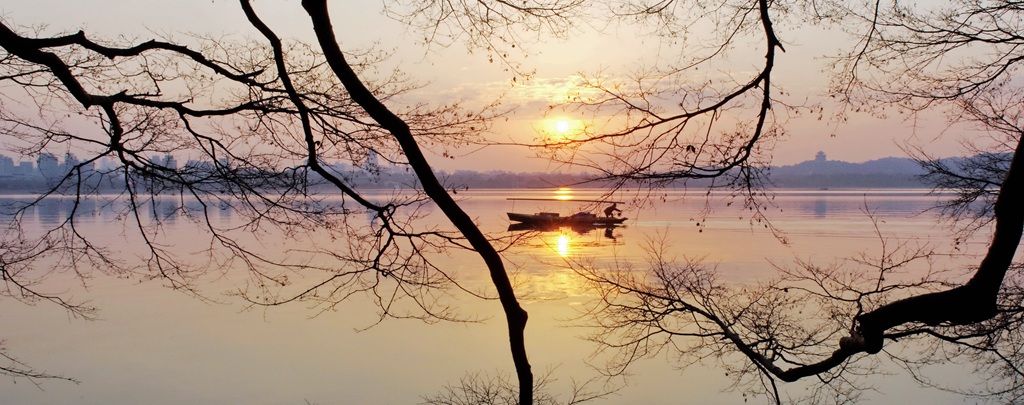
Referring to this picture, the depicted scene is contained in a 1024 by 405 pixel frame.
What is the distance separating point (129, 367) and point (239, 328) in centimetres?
308

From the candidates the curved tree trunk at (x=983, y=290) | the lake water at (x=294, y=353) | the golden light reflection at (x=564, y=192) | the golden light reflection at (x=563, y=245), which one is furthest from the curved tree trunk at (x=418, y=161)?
the golden light reflection at (x=563, y=245)

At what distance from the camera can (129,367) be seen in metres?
12.9

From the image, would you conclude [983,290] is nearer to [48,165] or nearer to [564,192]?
[48,165]

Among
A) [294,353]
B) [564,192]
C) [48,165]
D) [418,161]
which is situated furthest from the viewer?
[564,192]

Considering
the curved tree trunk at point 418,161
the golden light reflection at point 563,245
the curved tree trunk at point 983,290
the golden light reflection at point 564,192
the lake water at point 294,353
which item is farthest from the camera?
the golden light reflection at point 563,245

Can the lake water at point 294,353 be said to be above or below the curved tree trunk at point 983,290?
below

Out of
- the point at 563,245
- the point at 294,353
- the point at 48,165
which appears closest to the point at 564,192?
the point at 294,353

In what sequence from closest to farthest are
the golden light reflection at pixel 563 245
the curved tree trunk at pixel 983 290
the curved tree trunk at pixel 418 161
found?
the curved tree trunk at pixel 983 290, the curved tree trunk at pixel 418 161, the golden light reflection at pixel 563 245

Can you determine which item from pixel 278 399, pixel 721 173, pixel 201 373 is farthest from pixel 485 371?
pixel 721 173

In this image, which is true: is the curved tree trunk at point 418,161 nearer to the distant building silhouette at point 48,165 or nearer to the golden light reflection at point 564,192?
the golden light reflection at point 564,192

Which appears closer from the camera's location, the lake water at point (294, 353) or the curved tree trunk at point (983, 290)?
the curved tree trunk at point (983, 290)

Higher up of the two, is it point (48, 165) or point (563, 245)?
point (48, 165)

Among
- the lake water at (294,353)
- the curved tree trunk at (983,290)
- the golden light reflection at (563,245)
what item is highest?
the curved tree trunk at (983,290)

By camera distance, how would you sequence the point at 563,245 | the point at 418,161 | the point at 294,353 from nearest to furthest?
the point at 418,161 < the point at 294,353 < the point at 563,245
